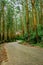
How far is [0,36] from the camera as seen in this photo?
4088 cm

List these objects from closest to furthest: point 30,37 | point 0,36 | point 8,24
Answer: point 30,37 → point 0,36 → point 8,24

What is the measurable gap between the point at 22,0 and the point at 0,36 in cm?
1037

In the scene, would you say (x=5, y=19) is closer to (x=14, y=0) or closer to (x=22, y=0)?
(x=14, y=0)

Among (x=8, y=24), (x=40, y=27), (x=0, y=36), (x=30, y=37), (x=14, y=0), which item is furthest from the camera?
(x=8, y=24)

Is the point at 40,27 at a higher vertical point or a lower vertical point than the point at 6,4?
lower

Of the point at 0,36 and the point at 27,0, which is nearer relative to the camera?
the point at 27,0

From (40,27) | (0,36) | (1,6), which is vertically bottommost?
(0,36)

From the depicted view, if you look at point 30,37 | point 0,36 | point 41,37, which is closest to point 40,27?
point 30,37

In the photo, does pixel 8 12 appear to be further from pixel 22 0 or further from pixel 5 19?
pixel 22 0

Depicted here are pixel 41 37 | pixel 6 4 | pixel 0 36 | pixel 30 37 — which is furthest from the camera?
pixel 6 4

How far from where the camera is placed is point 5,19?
44938 millimetres

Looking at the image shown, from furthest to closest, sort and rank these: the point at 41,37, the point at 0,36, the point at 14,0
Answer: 1. the point at 0,36
2. the point at 14,0
3. the point at 41,37

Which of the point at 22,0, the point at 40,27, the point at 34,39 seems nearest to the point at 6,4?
the point at 22,0

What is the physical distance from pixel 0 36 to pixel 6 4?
792 centimetres
